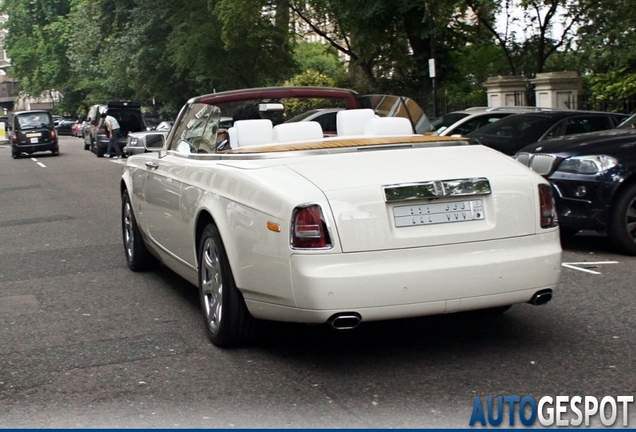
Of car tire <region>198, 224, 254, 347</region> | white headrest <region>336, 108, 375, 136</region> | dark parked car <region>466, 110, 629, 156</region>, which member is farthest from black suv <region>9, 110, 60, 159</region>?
car tire <region>198, 224, 254, 347</region>

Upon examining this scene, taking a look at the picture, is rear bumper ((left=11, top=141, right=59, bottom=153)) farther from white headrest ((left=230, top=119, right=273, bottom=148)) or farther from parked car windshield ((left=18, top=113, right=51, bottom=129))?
white headrest ((left=230, top=119, right=273, bottom=148))

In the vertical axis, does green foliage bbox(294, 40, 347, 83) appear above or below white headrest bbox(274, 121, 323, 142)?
below

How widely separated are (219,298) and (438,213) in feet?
4.90

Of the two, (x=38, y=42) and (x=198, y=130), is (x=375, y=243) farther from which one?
(x=38, y=42)

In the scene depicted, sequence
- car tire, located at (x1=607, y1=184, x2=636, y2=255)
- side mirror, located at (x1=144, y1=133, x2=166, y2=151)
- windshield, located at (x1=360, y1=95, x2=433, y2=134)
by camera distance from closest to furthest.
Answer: windshield, located at (x1=360, y1=95, x2=433, y2=134) → side mirror, located at (x1=144, y1=133, x2=166, y2=151) → car tire, located at (x1=607, y1=184, x2=636, y2=255)

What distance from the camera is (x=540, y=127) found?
14633 millimetres

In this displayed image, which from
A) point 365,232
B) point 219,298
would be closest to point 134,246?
point 219,298

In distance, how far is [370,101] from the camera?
8.78 meters

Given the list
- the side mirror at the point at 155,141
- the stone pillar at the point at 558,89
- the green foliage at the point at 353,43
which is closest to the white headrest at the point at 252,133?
the side mirror at the point at 155,141

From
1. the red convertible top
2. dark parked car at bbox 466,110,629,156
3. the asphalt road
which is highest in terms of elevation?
the red convertible top

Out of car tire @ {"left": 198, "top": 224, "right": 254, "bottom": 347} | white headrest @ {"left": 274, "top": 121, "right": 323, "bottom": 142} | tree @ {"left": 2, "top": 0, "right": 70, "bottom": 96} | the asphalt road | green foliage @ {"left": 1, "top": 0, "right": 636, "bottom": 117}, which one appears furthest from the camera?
tree @ {"left": 2, "top": 0, "right": 70, "bottom": 96}

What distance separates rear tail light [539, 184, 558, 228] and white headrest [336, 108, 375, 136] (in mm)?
1740

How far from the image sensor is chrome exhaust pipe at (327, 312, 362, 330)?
5613mm

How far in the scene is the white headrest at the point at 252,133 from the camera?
7219 millimetres
